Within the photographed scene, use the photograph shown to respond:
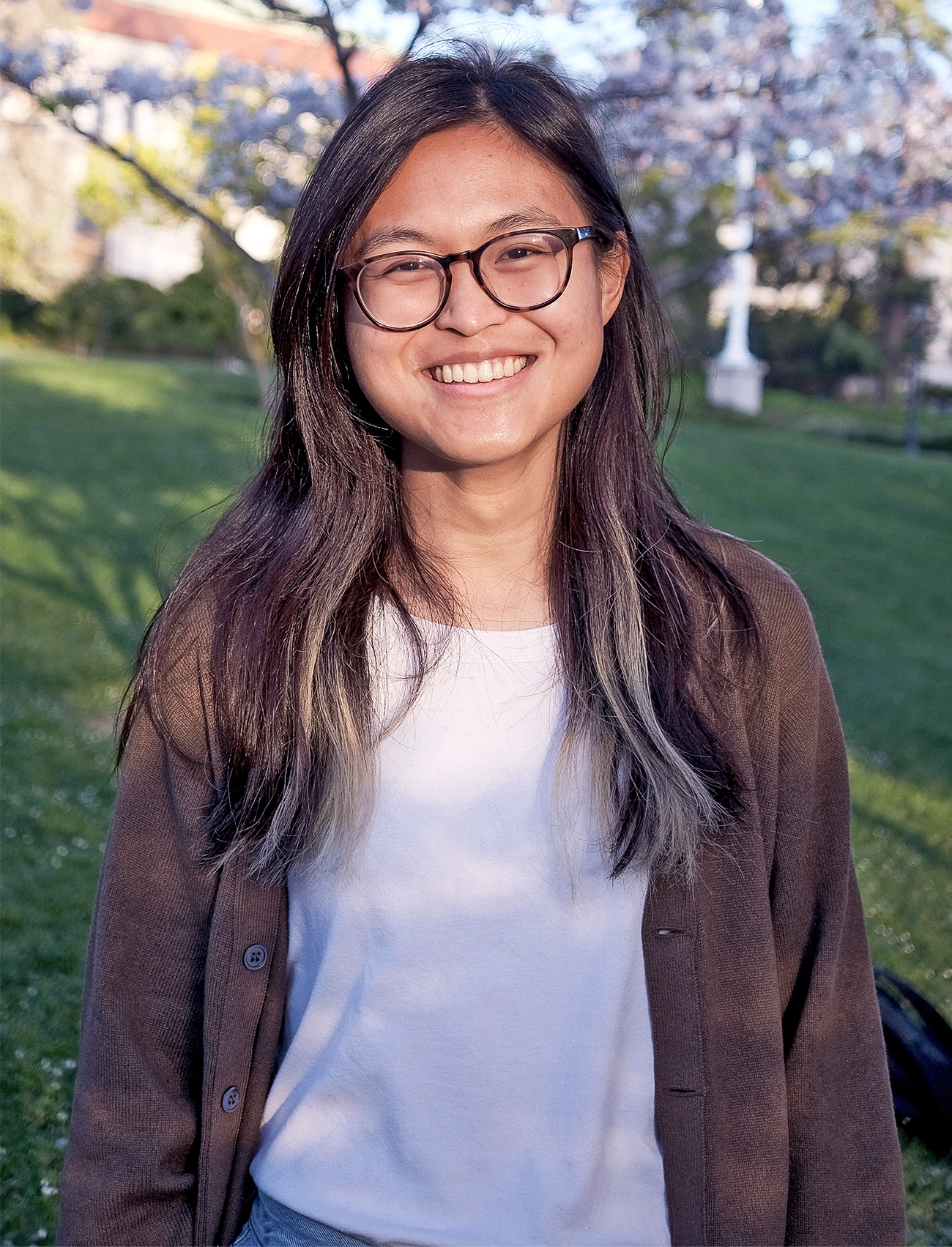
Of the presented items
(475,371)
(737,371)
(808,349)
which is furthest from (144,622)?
(808,349)

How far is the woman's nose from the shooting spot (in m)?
1.84

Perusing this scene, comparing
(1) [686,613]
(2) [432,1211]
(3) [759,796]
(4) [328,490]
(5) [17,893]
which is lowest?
(5) [17,893]

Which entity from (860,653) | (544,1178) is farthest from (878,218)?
(544,1178)

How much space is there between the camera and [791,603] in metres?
1.95

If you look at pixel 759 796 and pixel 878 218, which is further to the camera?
pixel 878 218

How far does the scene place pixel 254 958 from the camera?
72.2 inches

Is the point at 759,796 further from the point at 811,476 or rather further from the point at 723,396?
the point at 723,396

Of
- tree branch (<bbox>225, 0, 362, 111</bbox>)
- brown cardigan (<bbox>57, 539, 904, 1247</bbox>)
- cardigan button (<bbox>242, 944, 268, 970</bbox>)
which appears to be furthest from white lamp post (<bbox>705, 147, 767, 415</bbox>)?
cardigan button (<bbox>242, 944, 268, 970</bbox>)

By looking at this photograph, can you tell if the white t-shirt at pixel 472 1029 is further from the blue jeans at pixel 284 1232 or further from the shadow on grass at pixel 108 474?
the shadow on grass at pixel 108 474

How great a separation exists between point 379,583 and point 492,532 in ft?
0.63

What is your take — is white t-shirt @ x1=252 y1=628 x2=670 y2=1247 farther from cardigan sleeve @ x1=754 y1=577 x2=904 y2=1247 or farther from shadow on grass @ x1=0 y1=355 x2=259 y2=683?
shadow on grass @ x1=0 y1=355 x2=259 y2=683

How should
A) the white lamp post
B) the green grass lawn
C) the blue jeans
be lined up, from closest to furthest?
the blue jeans
the green grass lawn
the white lamp post

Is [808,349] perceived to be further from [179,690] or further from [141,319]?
[179,690]

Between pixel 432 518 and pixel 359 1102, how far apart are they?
2.84ft
